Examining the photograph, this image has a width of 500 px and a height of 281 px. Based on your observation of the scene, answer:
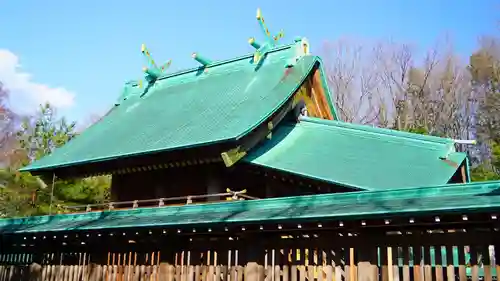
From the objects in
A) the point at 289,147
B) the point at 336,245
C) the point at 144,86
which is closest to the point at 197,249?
the point at 336,245

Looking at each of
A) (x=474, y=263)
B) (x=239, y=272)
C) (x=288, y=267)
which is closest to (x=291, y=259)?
(x=288, y=267)

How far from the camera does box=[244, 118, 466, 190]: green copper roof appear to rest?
10062 millimetres

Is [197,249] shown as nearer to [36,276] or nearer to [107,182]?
[36,276]

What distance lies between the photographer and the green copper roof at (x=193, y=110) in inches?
486

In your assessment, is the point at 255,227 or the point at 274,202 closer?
the point at 255,227

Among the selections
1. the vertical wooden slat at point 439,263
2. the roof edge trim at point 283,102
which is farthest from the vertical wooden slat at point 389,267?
the roof edge trim at point 283,102

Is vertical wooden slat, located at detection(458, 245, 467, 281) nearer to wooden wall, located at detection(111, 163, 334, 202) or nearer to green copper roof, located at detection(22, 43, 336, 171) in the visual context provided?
wooden wall, located at detection(111, 163, 334, 202)

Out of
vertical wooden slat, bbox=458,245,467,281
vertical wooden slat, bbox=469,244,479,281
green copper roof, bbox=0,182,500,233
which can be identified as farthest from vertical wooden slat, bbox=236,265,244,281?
vertical wooden slat, bbox=469,244,479,281

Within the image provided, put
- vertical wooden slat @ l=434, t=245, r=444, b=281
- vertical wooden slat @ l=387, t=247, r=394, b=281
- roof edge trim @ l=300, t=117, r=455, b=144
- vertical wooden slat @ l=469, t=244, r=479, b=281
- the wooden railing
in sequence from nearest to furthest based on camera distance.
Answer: vertical wooden slat @ l=469, t=244, r=479, b=281 → vertical wooden slat @ l=434, t=245, r=444, b=281 → vertical wooden slat @ l=387, t=247, r=394, b=281 → roof edge trim @ l=300, t=117, r=455, b=144 → the wooden railing

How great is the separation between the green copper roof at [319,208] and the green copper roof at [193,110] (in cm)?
244

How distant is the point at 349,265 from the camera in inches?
291

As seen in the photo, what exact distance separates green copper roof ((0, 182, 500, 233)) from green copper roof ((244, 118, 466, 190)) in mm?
2286

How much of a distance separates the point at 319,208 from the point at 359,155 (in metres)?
4.05

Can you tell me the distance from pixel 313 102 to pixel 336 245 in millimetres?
7908
